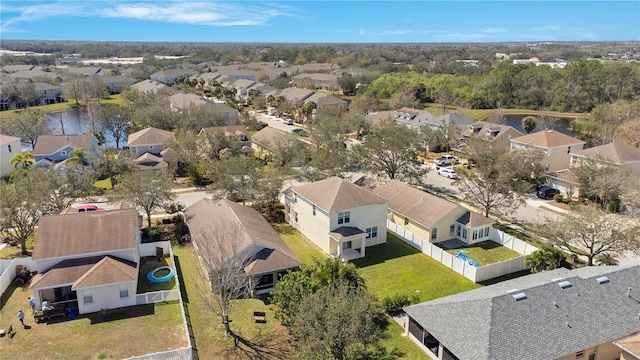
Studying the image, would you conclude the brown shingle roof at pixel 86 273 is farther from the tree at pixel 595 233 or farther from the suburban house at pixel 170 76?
the suburban house at pixel 170 76

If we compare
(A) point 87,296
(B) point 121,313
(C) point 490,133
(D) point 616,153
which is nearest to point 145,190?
(A) point 87,296

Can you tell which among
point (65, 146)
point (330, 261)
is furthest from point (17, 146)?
point (330, 261)

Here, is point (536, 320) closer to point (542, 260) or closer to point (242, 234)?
point (542, 260)

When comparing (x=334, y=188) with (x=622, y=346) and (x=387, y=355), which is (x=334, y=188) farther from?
(x=622, y=346)

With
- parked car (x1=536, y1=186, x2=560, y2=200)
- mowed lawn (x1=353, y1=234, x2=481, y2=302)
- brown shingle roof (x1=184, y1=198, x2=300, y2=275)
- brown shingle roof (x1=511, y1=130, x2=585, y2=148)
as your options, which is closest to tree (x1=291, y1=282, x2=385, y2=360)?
brown shingle roof (x1=184, y1=198, x2=300, y2=275)

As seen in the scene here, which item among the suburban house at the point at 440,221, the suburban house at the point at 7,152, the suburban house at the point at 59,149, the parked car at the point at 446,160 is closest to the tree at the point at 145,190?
the suburban house at the point at 59,149

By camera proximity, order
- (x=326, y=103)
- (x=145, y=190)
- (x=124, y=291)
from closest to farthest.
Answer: (x=124, y=291) < (x=145, y=190) < (x=326, y=103)

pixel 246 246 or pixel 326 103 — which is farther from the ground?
pixel 326 103
